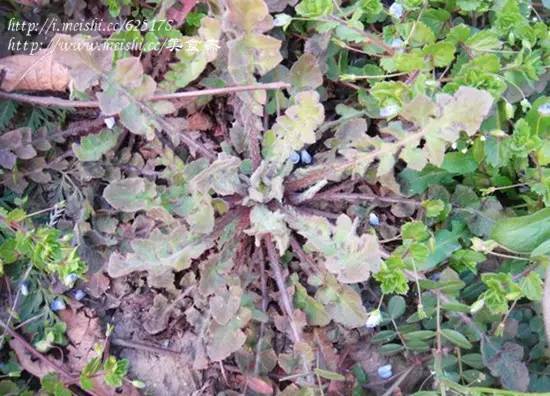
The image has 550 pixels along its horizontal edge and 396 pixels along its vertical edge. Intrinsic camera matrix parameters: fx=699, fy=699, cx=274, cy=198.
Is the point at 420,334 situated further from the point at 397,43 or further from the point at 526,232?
the point at 397,43

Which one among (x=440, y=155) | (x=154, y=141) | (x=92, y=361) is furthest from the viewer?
(x=154, y=141)

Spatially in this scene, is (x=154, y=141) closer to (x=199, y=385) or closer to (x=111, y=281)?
(x=111, y=281)

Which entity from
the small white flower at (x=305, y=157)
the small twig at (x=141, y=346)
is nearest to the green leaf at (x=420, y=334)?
the small white flower at (x=305, y=157)

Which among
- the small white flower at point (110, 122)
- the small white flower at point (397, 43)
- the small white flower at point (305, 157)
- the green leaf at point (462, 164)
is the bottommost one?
the small white flower at point (305, 157)

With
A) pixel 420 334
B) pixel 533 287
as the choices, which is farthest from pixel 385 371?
pixel 533 287

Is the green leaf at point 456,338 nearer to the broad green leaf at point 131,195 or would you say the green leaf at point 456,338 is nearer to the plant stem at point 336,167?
the plant stem at point 336,167

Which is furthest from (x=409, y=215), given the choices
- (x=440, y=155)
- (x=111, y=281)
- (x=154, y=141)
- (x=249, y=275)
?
(x=111, y=281)
